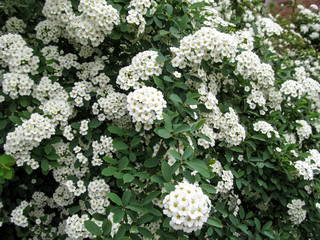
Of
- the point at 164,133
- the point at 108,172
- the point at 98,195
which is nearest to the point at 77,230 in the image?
the point at 98,195

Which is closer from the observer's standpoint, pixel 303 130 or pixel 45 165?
pixel 45 165

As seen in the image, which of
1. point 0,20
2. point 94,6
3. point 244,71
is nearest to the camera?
point 94,6

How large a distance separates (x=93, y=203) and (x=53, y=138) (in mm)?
543

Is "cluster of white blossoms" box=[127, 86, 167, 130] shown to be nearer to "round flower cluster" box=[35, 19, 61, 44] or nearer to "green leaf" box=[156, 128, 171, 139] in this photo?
"green leaf" box=[156, 128, 171, 139]

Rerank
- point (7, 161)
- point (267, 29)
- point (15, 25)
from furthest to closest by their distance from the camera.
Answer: point (267, 29) → point (15, 25) → point (7, 161)

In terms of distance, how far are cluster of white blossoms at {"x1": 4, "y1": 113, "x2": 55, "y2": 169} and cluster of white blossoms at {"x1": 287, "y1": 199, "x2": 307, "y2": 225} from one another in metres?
2.00

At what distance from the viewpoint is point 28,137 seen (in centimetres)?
187

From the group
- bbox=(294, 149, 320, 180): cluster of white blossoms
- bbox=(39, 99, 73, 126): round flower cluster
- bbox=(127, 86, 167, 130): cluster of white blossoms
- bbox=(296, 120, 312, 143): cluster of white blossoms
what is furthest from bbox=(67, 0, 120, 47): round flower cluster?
bbox=(296, 120, 312, 143): cluster of white blossoms

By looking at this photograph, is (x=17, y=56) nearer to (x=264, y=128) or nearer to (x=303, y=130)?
(x=264, y=128)

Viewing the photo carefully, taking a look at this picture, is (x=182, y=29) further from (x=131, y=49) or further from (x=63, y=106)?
(x=63, y=106)

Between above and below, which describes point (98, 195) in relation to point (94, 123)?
below

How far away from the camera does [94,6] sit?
76.7 inches

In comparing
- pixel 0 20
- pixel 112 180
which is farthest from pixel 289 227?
pixel 0 20

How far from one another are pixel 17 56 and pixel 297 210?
2.55 metres
